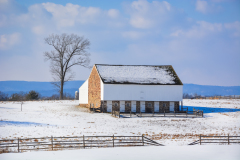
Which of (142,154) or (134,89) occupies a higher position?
(134,89)

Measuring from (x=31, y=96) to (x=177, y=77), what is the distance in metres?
39.5

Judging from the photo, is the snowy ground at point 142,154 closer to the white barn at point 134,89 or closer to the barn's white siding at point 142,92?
the barn's white siding at point 142,92

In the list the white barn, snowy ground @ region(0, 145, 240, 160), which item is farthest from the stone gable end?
snowy ground @ region(0, 145, 240, 160)

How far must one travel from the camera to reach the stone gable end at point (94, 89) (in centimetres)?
5000

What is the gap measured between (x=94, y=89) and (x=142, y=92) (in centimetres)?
887

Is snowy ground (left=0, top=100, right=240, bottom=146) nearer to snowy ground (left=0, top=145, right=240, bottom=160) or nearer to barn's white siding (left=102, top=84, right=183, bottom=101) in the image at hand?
snowy ground (left=0, top=145, right=240, bottom=160)

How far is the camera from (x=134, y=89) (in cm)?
4884

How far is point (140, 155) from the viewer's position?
2111 cm

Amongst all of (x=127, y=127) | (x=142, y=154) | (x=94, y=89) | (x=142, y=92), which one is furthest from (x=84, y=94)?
(x=142, y=154)

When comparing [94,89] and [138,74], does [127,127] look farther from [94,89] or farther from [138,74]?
[94,89]

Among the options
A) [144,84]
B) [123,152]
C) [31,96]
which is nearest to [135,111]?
[144,84]

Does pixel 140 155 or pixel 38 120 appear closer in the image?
pixel 140 155

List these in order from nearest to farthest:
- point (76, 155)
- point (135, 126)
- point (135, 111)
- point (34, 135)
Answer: point (76, 155) < point (34, 135) < point (135, 126) < point (135, 111)

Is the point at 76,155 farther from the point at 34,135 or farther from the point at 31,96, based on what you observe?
the point at 31,96
